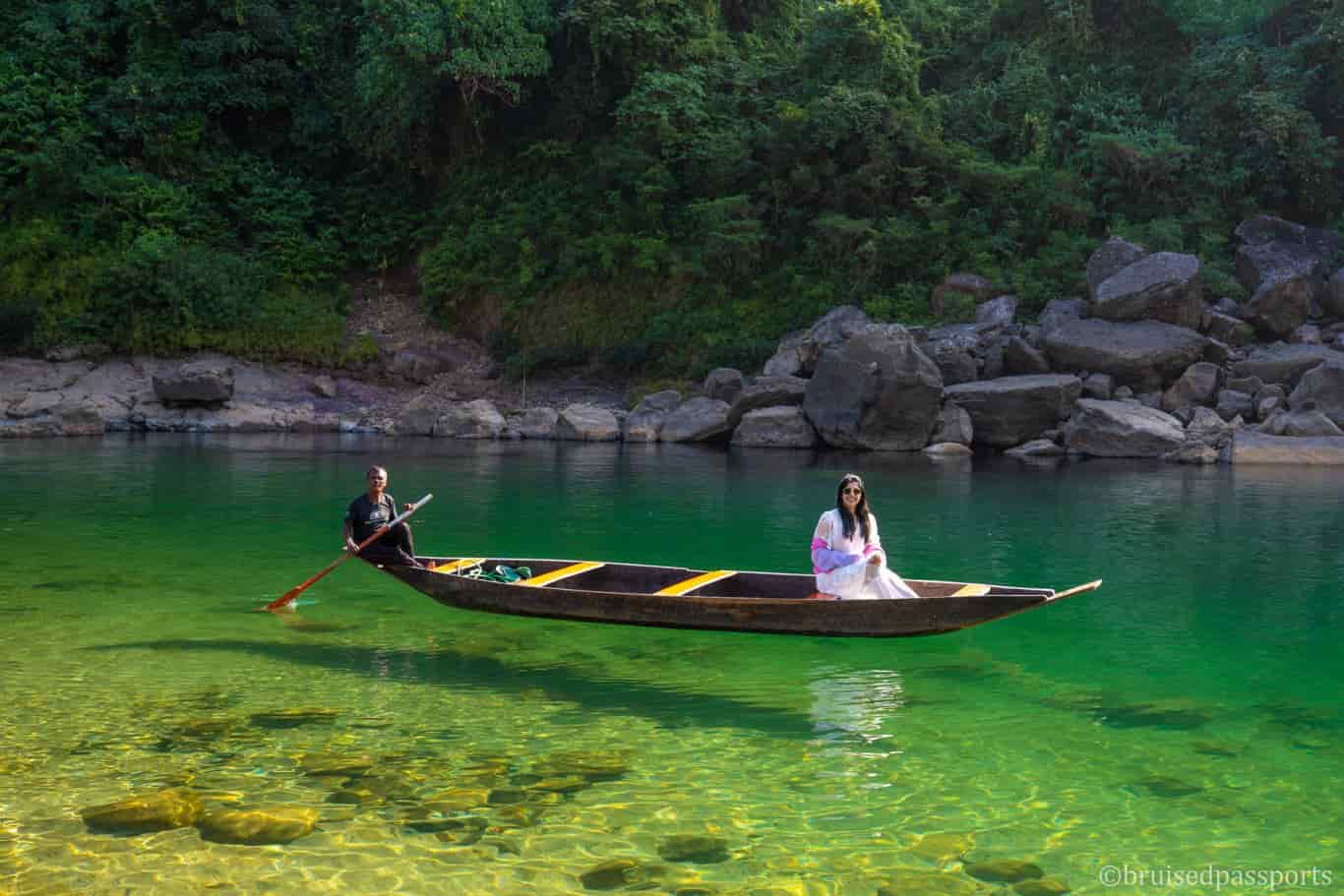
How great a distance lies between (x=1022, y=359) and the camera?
26188mm

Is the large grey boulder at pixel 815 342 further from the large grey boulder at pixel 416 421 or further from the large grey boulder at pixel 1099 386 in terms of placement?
the large grey boulder at pixel 416 421

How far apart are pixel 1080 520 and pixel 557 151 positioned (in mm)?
24257

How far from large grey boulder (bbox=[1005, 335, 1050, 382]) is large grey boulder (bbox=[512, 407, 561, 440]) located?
11.1 metres

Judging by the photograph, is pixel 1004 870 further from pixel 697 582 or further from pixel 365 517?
pixel 365 517

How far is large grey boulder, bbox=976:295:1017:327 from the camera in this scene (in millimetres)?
27956

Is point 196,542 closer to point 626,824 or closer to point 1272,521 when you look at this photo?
point 626,824

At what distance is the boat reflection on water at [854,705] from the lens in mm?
6547

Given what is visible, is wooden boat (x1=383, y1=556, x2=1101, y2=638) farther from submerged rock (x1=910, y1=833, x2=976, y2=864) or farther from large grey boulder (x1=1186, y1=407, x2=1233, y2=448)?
large grey boulder (x1=1186, y1=407, x2=1233, y2=448)

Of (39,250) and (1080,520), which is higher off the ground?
(39,250)

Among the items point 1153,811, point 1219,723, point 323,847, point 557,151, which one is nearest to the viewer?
point 323,847

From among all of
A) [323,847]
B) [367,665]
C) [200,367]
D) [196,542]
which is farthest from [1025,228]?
[323,847]

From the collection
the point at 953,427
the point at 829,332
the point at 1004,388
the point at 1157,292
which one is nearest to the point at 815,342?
the point at 829,332

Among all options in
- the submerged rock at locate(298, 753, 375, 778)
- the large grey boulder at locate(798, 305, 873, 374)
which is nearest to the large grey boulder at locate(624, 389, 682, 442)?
the large grey boulder at locate(798, 305, 873, 374)

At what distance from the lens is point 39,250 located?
3291 cm
